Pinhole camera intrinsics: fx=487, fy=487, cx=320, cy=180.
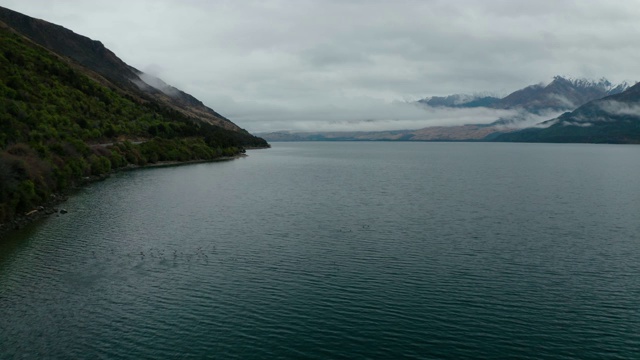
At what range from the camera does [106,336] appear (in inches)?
1668

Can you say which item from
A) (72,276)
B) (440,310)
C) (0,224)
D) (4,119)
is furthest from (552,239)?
(4,119)

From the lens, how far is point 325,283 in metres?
55.2

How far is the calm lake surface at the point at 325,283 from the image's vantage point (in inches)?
1618

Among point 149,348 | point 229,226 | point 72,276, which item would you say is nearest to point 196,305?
point 149,348

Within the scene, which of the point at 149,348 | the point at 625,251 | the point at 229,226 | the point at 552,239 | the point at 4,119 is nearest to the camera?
the point at 149,348

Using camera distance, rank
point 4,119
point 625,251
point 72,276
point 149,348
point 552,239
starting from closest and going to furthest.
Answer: point 149,348, point 72,276, point 625,251, point 552,239, point 4,119

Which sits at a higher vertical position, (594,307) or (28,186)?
(28,186)

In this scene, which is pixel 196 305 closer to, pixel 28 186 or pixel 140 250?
pixel 140 250

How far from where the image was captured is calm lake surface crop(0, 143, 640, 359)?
4109 centimetres

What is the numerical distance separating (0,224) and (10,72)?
140116mm

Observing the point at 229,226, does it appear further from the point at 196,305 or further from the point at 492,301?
the point at 492,301

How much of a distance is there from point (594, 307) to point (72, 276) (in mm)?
56835

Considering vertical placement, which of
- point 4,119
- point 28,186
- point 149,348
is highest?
point 4,119

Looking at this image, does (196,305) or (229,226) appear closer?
(196,305)
